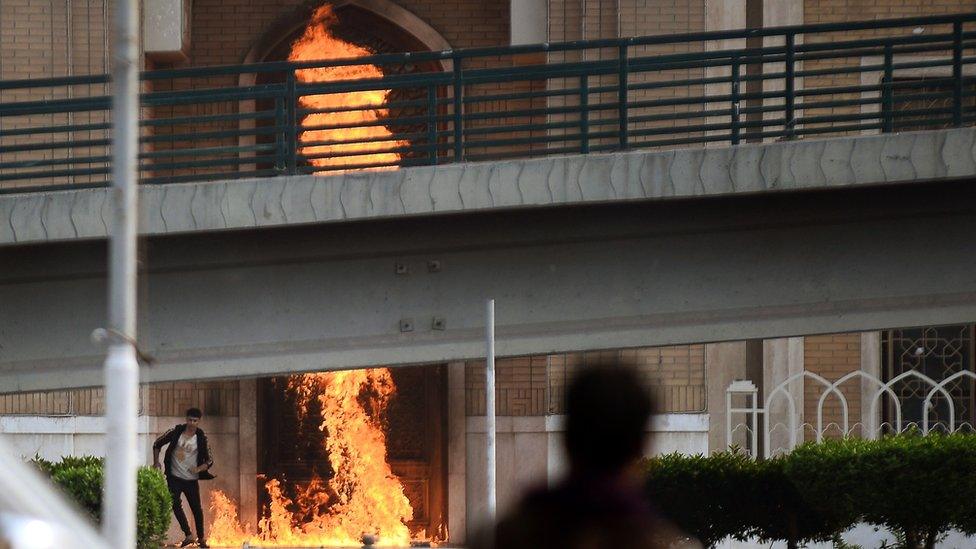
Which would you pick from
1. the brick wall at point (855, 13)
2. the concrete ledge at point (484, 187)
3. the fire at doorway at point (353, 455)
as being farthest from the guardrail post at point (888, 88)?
the fire at doorway at point (353, 455)

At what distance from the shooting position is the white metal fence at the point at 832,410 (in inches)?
781

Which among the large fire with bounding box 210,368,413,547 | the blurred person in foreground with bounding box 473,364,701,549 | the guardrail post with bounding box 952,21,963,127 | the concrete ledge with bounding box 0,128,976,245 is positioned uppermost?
the guardrail post with bounding box 952,21,963,127

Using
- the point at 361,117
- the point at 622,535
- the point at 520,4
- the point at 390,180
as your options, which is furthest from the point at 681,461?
the point at 622,535

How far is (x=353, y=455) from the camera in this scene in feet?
73.2

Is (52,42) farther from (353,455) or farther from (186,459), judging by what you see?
(353,455)

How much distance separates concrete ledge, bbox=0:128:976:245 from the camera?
506 inches

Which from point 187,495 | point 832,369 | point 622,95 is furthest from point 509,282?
point 832,369

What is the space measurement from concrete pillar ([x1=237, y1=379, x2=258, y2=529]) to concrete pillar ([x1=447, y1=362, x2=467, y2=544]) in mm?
2691

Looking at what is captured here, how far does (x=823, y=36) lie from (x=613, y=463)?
19.1 metres

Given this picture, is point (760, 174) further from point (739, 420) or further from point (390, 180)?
point (739, 420)

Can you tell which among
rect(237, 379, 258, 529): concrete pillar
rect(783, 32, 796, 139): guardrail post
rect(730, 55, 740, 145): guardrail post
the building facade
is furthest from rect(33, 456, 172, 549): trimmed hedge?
rect(783, 32, 796, 139): guardrail post

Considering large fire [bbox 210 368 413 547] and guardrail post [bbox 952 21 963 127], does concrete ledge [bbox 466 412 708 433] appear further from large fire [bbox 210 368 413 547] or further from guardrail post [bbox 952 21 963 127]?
guardrail post [bbox 952 21 963 127]

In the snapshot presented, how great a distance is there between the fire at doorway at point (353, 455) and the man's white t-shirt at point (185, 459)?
3.59 metres

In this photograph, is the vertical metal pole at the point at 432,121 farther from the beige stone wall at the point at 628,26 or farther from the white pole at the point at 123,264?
the beige stone wall at the point at 628,26
